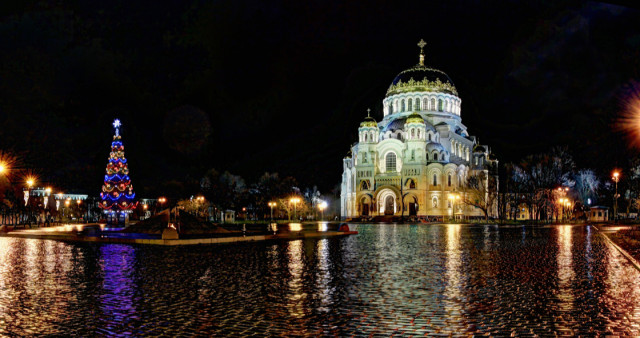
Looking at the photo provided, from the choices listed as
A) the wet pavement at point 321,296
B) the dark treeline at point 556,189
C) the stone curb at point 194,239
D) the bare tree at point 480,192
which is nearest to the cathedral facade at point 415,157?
the bare tree at point 480,192

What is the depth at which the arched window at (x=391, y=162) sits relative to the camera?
94250 mm

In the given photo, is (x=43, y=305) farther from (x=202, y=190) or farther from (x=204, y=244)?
(x=202, y=190)

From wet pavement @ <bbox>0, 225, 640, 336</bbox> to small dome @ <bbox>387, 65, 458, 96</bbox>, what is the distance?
85.0 meters

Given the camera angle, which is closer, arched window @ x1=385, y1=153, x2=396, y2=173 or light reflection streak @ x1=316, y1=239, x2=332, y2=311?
light reflection streak @ x1=316, y1=239, x2=332, y2=311

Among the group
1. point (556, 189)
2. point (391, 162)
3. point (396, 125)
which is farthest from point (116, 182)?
point (556, 189)

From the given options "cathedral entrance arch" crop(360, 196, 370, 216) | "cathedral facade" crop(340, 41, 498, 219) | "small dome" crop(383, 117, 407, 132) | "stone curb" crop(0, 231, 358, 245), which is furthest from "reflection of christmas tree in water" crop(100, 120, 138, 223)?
"small dome" crop(383, 117, 407, 132)

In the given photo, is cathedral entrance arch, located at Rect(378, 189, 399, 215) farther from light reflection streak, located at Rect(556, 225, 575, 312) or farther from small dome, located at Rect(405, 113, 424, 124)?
light reflection streak, located at Rect(556, 225, 575, 312)

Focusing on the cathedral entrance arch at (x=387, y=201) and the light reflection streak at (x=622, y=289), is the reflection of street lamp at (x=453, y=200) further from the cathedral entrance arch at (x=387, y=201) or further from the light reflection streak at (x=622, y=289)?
the light reflection streak at (x=622, y=289)

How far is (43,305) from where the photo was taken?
988 cm

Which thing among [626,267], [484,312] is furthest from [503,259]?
[484,312]

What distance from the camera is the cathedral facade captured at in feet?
293

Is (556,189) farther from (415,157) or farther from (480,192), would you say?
(415,157)

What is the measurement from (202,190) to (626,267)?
80309 millimetres

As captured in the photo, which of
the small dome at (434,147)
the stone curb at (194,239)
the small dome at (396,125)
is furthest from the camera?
the small dome at (396,125)
